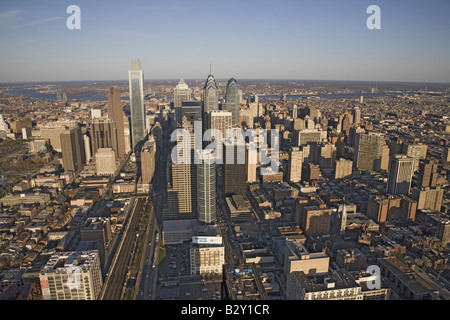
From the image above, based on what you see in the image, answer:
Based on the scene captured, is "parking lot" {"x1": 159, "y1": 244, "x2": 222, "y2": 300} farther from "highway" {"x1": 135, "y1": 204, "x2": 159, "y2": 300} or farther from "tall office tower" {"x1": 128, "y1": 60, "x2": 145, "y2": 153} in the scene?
"tall office tower" {"x1": 128, "y1": 60, "x2": 145, "y2": 153}

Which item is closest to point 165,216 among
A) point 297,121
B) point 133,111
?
point 133,111

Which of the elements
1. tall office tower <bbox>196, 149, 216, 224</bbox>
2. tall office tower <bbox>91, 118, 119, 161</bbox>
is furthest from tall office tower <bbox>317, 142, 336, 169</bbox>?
tall office tower <bbox>91, 118, 119, 161</bbox>

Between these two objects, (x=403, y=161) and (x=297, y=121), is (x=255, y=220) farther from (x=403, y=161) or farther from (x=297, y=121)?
(x=297, y=121)

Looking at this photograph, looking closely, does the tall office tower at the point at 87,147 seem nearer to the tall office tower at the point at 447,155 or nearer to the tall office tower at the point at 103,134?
the tall office tower at the point at 103,134

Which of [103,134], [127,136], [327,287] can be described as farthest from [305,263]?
[127,136]

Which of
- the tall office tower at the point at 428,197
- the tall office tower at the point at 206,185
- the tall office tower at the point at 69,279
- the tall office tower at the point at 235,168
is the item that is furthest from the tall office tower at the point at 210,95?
the tall office tower at the point at 69,279
